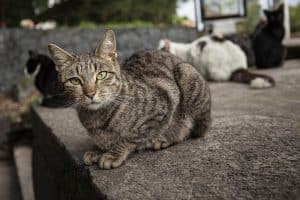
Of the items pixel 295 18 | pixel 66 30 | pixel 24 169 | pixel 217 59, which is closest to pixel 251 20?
pixel 295 18

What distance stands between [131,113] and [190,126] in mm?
364

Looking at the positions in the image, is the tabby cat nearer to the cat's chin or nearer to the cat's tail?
the cat's chin

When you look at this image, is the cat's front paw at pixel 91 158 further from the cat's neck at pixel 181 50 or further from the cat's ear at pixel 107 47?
the cat's neck at pixel 181 50

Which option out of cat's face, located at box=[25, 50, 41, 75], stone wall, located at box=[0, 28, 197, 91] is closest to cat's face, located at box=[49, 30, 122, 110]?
cat's face, located at box=[25, 50, 41, 75]

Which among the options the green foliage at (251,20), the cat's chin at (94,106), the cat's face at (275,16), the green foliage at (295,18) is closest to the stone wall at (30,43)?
the cat's face at (275,16)

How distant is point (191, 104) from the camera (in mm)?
1975

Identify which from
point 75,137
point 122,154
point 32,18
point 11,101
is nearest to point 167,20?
point 32,18

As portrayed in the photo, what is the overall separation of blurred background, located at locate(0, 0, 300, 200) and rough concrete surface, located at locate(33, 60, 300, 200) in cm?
265

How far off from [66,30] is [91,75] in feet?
14.7

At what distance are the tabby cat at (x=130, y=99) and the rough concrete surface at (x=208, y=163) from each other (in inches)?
2.8

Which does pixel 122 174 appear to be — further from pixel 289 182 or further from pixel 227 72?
pixel 227 72

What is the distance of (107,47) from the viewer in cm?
170

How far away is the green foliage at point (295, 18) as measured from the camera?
7.93 metres

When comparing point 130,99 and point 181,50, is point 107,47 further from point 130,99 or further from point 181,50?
point 181,50
